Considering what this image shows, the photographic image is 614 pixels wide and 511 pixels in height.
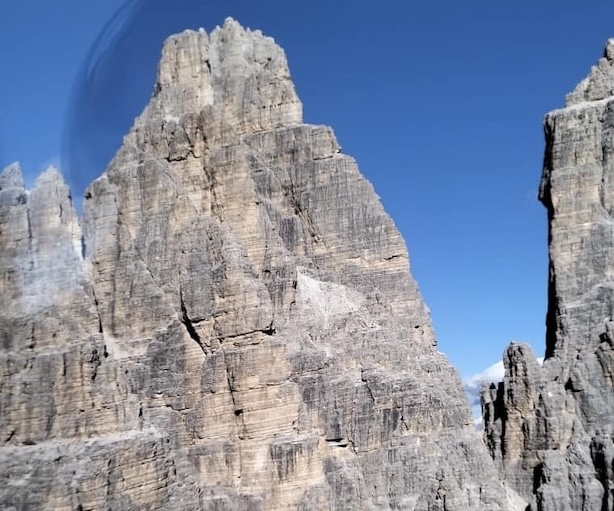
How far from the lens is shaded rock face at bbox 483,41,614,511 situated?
41.7m

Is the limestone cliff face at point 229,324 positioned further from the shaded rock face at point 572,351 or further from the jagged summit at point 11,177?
the shaded rock face at point 572,351

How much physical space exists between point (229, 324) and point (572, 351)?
1706 centimetres

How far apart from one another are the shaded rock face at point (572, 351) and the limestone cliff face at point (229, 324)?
198cm

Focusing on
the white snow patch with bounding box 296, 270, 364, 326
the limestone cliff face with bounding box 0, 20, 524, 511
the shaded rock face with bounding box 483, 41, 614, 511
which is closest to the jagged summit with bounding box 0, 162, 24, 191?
the limestone cliff face with bounding box 0, 20, 524, 511

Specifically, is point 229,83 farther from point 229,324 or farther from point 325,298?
point 229,324

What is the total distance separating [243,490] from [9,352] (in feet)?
40.1

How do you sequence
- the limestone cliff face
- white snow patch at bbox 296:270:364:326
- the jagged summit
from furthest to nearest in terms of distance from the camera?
white snow patch at bbox 296:270:364:326
the limestone cliff face
the jagged summit

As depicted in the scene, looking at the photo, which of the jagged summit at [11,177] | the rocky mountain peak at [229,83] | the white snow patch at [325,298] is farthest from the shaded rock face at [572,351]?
the jagged summit at [11,177]

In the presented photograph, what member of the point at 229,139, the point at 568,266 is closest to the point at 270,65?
the point at 229,139

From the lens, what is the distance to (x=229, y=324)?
4125cm

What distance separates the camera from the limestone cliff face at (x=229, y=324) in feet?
108

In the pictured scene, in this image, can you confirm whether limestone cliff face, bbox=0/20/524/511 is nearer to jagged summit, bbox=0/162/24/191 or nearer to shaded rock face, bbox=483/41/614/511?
jagged summit, bbox=0/162/24/191

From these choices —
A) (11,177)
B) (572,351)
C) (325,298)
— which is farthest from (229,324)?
(572,351)

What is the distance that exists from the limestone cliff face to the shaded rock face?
78.1 inches
